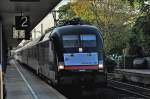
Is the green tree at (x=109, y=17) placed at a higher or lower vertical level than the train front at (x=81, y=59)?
higher

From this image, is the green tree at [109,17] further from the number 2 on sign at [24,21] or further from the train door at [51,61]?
the train door at [51,61]

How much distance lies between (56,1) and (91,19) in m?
36.9

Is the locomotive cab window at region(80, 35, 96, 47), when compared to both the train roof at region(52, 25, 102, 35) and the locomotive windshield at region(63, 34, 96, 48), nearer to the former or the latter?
Result: the locomotive windshield at region(63, 34, 96, 48)

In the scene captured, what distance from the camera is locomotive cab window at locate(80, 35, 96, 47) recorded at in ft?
80.2

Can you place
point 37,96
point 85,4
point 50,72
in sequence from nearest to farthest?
point 37,96, point 50,72, point 85,4

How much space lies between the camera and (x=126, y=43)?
64.3m

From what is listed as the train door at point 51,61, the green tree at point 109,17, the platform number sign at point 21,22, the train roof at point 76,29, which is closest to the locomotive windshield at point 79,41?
the train roof at point 76,29

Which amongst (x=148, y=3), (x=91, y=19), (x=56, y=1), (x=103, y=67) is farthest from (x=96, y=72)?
(x=91, y=19)

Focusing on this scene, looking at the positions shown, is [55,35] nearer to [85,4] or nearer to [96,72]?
[96,72]

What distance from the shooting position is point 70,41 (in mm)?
24531

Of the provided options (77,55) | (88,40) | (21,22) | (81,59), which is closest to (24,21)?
(21,22)

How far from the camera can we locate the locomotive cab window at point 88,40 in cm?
2444

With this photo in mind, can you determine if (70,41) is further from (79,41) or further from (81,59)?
(81,59)

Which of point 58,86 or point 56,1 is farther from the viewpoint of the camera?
point 58,86
